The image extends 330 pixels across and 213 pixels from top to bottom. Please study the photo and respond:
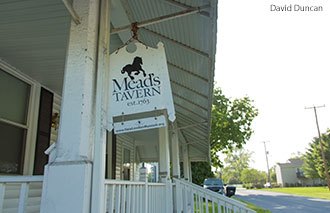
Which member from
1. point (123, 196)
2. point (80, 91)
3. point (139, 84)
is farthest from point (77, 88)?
point (123, 196)

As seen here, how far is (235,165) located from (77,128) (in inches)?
3475

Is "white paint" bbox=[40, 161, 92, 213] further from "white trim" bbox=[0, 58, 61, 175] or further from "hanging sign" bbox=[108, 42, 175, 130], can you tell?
"white trim" bbox=[0, 58, 61, 175]

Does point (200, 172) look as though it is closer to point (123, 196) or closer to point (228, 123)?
point (228, 123)

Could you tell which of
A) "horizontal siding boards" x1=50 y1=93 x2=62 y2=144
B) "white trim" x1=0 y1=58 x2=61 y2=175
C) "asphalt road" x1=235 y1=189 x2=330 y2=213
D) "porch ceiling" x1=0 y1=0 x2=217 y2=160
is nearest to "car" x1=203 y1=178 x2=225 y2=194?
"asphalt road" x1=235 y1=189 x2=330 y2=213

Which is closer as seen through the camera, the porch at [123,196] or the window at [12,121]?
the porch at [123,196]

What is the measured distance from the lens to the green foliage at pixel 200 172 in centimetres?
1777

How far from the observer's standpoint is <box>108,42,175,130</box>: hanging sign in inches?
92.7

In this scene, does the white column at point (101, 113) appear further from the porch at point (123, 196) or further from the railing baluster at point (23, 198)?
the railing baluster at point (23, 198)

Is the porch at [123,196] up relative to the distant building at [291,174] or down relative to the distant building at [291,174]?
up

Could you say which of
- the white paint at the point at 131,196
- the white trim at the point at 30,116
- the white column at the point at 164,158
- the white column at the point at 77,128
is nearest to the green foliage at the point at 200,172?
the white column at the point at 164,158

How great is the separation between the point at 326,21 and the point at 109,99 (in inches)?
246

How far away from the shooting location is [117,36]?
4215 mm

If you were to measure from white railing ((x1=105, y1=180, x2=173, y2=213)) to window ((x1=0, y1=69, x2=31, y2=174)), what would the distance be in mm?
1684

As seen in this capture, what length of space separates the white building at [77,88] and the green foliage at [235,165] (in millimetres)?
79926
